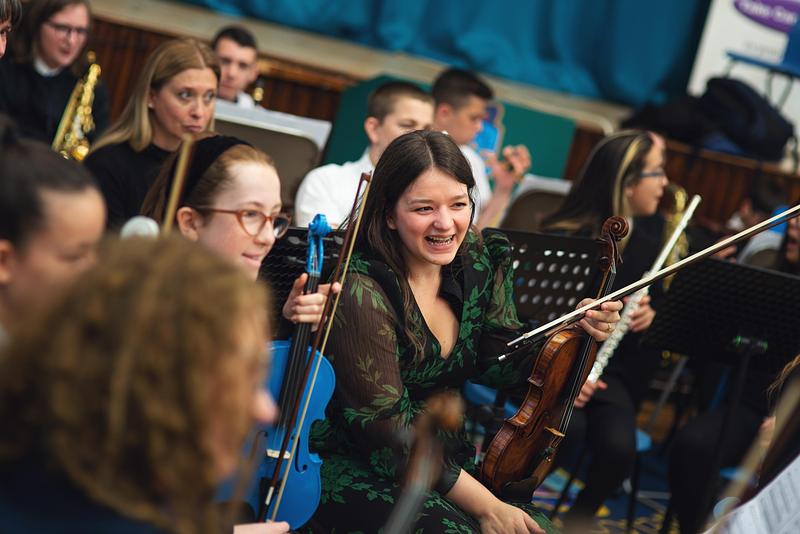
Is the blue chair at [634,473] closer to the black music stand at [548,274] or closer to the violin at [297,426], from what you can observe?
the black music stand at [548,274]

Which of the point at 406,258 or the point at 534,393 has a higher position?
the point at 406,258

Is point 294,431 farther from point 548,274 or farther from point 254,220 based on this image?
point 548,274

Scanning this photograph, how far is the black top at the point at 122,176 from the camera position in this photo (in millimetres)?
2699

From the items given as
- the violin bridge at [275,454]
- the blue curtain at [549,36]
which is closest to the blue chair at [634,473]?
the violin bridge at [275,454]

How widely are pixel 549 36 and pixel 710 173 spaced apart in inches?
48.7

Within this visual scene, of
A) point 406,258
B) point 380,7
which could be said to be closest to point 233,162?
point 406,258

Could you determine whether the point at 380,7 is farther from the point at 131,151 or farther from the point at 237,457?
the point at 237,457

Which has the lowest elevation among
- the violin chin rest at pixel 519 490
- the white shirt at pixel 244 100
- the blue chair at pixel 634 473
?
the blue chair at pixel 634 473

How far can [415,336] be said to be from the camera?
7.14ft

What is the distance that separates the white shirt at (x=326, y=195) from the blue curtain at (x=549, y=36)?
2.48 meters

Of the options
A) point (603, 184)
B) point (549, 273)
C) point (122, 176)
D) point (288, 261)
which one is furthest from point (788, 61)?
point (288, 261)

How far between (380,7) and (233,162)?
3.80 m

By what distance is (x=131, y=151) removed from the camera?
2852 mm

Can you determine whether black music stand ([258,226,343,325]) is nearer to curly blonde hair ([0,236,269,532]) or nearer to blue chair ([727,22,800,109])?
curly blonde hair ([0,236,269,532])
